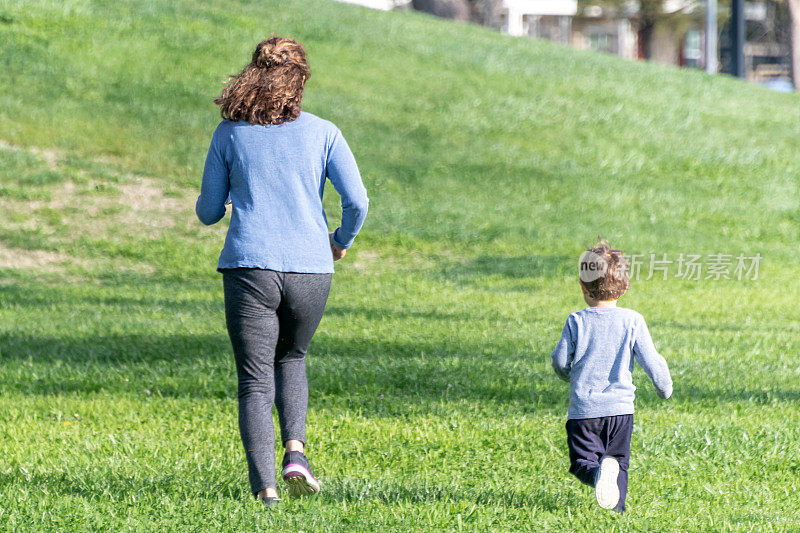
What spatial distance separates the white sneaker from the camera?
3.78 metres

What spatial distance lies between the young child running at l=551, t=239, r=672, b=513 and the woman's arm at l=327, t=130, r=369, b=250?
3.07 ft

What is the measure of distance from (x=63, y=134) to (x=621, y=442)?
48.5ft

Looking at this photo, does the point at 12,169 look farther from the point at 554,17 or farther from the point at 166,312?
the point at 554,17

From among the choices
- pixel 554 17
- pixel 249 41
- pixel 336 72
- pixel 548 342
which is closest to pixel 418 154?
pixel 336 72

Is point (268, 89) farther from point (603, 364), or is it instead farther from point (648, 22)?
point (648, 22)

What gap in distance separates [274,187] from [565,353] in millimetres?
1338

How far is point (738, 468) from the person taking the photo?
506cm

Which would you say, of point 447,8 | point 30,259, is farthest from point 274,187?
point 447,8

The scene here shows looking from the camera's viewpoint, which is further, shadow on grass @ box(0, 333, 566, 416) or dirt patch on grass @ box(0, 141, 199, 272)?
dirt patch on grass @ box(0, 141, 199, 272)

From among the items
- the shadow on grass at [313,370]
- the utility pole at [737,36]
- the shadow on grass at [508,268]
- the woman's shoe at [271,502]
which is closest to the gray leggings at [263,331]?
the woman's shoe at [271,502]

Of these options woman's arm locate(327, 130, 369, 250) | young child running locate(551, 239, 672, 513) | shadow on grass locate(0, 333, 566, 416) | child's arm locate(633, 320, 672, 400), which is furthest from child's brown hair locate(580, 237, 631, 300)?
shadow on grass locate(0, 333, 566, 416)

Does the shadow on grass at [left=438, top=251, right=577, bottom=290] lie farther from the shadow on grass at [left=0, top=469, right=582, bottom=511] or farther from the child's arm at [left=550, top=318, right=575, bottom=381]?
the child's arm at [left=550, top=318, right=575, bottom=381]

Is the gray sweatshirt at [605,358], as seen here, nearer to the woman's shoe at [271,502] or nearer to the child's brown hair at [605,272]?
the child's brown hair at [605,272]

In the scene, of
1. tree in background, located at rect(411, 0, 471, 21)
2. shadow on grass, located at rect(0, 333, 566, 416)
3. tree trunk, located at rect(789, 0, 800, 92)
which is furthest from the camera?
tree trunk, located at rect(789, 0, 800, 92)
